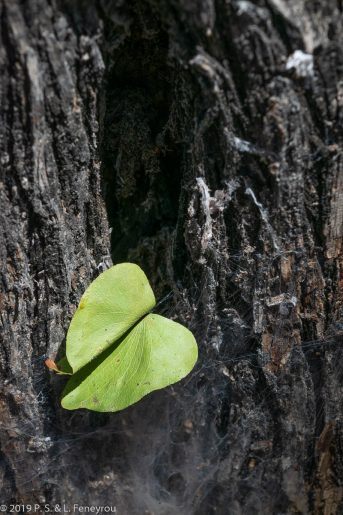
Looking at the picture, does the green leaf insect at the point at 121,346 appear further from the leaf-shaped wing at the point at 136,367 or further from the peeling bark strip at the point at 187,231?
the peeling bark strip at the point at 187,231

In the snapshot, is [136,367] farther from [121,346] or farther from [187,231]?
[187,231]

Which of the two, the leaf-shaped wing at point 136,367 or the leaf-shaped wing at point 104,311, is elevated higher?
the leaf-shaped wing at point 104,311

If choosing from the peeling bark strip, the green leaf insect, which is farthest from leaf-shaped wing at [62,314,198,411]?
the peeling bark strip

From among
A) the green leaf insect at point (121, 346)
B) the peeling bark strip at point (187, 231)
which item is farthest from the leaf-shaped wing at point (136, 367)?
the peeling bark strip at point (187, 231)

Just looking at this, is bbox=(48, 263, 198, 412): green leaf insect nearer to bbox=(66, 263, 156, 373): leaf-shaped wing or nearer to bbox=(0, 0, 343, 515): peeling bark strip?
bbox=(66, 263, 156, 373): leaf-shaped wing

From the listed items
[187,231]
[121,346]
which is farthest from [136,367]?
[187,231]

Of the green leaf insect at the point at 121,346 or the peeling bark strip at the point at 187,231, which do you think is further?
the green leaf insect at the point at 121,346

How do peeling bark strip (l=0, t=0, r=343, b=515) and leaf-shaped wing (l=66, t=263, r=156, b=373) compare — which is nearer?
peeling bark strip (l=0, t=0, r=343, b=515)

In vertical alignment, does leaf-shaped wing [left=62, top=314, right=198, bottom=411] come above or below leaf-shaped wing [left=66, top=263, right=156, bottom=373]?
below
